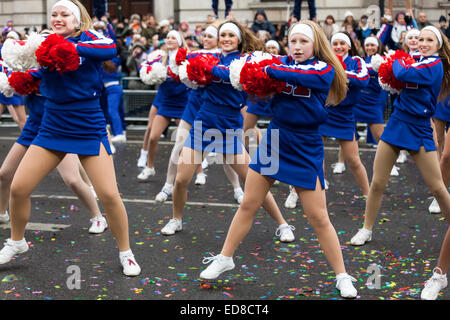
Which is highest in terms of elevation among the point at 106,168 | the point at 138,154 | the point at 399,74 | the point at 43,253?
the point at 399,74

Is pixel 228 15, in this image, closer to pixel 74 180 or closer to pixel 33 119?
pixel 33 119

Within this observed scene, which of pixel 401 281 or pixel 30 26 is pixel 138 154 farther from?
pixel 30 26

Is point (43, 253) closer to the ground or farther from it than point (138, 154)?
farther from it

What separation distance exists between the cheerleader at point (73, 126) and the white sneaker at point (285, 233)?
1.52 metres

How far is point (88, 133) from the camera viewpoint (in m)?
5.10

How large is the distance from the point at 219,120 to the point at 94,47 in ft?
5.61

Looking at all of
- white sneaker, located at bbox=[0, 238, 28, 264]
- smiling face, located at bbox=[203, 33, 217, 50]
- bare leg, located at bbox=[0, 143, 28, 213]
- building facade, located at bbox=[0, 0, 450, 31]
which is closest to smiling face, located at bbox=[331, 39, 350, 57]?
smiling face, located at bbox=[203, 33, 217, 50]

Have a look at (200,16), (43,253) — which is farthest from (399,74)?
(200,16)

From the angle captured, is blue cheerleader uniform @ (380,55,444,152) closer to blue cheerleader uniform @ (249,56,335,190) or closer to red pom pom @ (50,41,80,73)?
blue cheerleader uniform @ (249,56,335,190)

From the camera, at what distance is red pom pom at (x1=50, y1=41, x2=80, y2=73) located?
4719 mm

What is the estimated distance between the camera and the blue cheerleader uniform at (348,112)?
299 inches

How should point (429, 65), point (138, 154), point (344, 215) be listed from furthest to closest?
point (138, 154)
point (344, 215)
point (429, 65)

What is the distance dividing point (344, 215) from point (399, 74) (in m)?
1.98

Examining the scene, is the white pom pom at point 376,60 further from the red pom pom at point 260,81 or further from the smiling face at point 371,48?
the red pom pom at point 260,81
